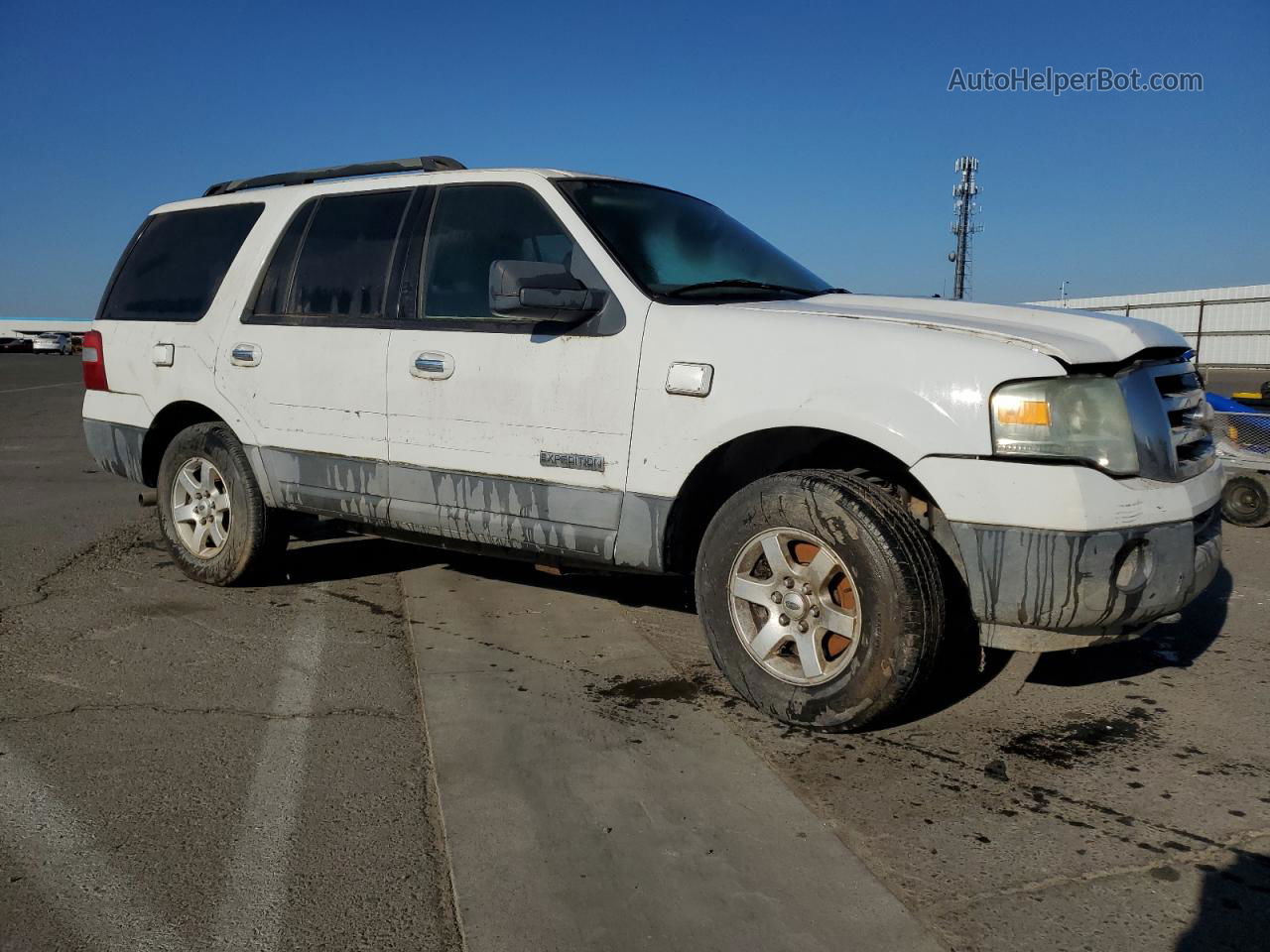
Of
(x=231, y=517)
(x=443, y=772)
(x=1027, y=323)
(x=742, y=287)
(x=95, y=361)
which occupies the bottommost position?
(x=443, y=772)

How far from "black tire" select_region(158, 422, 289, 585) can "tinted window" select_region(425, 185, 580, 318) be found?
1374mm

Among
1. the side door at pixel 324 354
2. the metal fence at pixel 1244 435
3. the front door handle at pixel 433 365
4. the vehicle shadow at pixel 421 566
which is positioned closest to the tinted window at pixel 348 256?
the side door at pixel 324 354

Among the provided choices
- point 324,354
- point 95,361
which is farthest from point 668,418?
point 95,361

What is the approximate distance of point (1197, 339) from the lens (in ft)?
58.1

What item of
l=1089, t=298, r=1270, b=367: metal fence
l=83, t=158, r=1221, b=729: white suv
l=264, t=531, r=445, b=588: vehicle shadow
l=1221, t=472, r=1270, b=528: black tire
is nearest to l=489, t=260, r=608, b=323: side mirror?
l=83, t=158, r=1221, b=729: white suv

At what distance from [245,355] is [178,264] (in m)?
0.88

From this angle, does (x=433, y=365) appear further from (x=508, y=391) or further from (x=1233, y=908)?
(x=1233, y=908)

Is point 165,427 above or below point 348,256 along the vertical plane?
below

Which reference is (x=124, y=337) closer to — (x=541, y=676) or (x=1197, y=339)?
(x=541, y=676)

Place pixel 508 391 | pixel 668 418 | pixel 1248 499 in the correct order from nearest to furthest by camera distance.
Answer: pixel 668 418
pixel 508 391
pixel 1248 499

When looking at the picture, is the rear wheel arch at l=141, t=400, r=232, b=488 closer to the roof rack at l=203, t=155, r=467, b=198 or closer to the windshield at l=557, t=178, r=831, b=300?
the roof rack at l=203, t=155, r=467, b=198

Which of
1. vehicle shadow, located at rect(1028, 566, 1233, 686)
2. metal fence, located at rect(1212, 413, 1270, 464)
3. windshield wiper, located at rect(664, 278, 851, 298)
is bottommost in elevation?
vehicle shadow, located at rect(1028, 566, 1233, 686)

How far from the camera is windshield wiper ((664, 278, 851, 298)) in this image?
396 centimetres

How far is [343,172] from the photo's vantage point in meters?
5.23
